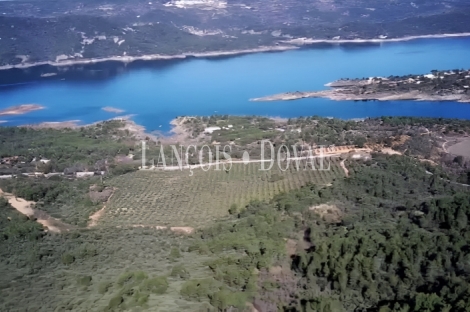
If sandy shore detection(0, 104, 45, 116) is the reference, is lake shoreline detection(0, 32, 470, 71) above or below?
above

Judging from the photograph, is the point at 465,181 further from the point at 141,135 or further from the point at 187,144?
the point at 141,135

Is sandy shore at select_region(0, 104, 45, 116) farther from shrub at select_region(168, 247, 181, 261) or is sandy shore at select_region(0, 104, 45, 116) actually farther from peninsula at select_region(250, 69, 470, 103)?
shrub at select_region(168, 247, 181, 261)

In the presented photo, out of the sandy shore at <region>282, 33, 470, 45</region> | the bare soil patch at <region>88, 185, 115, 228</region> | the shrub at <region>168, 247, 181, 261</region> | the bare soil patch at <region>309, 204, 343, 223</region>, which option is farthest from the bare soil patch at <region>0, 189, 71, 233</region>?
the sandy shore at <region>282, 33, 470, 45</region>

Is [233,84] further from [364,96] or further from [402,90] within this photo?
[402,90]

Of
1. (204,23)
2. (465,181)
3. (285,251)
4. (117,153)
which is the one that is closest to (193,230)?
(285,251)

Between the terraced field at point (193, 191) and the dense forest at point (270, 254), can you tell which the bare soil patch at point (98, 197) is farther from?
the terraced field at point (193, 191)
